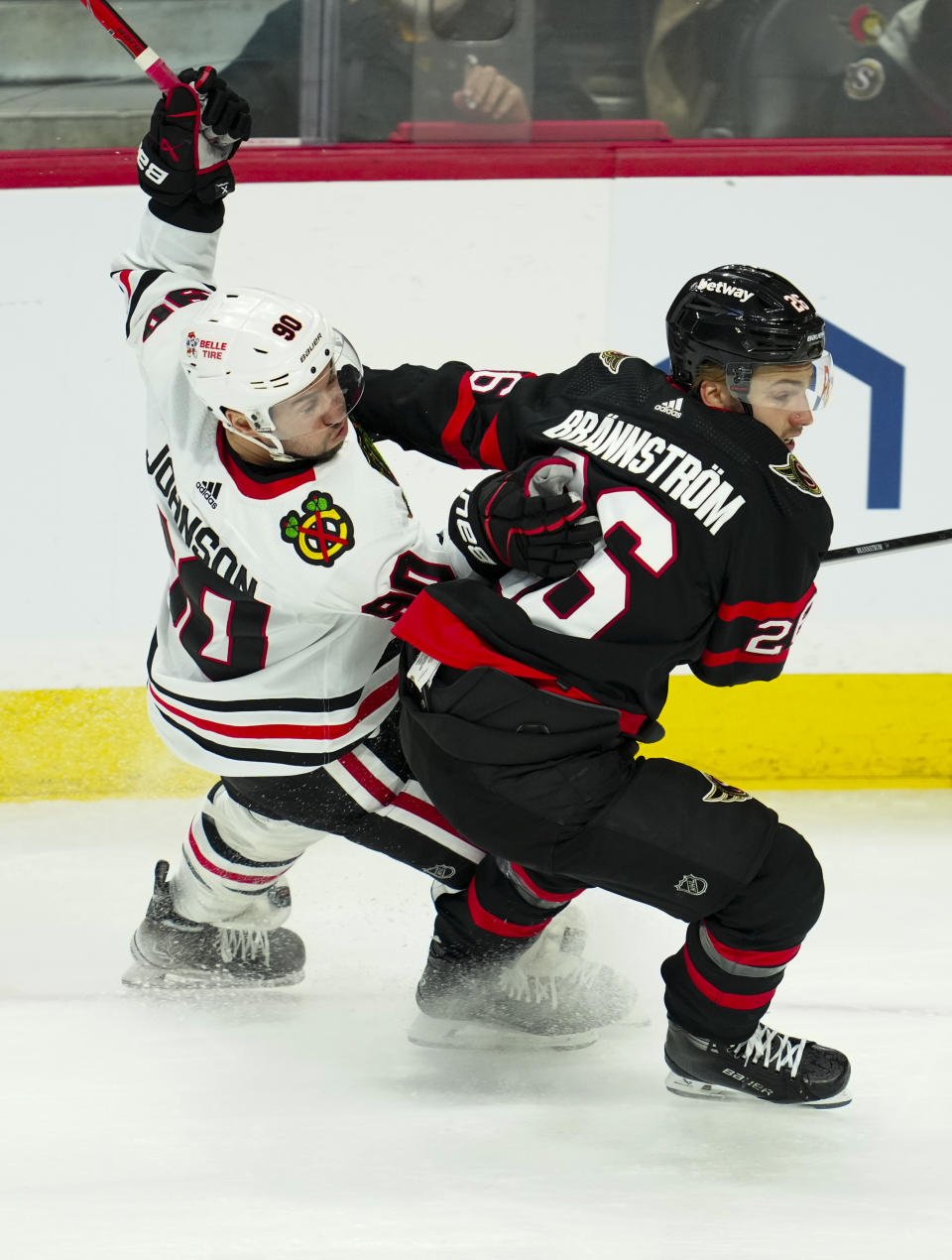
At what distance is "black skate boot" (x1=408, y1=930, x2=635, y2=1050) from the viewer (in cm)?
230

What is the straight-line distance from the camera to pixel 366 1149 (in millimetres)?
1953

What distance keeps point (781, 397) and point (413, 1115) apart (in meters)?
1.09

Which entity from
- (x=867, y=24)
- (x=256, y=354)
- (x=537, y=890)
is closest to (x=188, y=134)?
(x=256, y=354)

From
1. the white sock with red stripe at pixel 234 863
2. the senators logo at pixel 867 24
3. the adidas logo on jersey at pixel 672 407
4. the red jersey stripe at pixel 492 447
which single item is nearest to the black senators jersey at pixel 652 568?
the adidas logo on jersey at pixel 672 407

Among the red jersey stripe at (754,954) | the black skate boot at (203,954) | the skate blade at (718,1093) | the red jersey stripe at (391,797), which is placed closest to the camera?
the red jersey stripe at (754,954)

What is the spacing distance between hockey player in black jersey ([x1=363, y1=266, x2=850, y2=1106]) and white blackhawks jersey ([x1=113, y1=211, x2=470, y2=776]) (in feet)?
0.33

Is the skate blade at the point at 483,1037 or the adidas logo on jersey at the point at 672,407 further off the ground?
the adidas logo on jersey at the point at 672,407

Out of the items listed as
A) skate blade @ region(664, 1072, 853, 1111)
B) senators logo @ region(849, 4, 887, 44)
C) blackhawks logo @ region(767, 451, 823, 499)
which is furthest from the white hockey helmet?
senators logo @ region(849, 4, 887, 44)

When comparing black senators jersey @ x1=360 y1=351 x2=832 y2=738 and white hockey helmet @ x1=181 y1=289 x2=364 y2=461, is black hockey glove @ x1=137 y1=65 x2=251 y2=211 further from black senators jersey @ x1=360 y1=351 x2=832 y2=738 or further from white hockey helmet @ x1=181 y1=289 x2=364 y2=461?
black senators jersey @ x1=360 y1=351 x2=832 y2=738

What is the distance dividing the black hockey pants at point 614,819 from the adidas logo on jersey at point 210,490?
1.23 ft

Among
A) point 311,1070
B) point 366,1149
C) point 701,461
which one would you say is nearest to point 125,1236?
point 366,1149

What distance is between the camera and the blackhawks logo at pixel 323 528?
1.89m

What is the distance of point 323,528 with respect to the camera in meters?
1.89

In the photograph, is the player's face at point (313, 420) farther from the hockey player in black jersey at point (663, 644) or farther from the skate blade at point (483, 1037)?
the skate blade at point (483, 1037)
